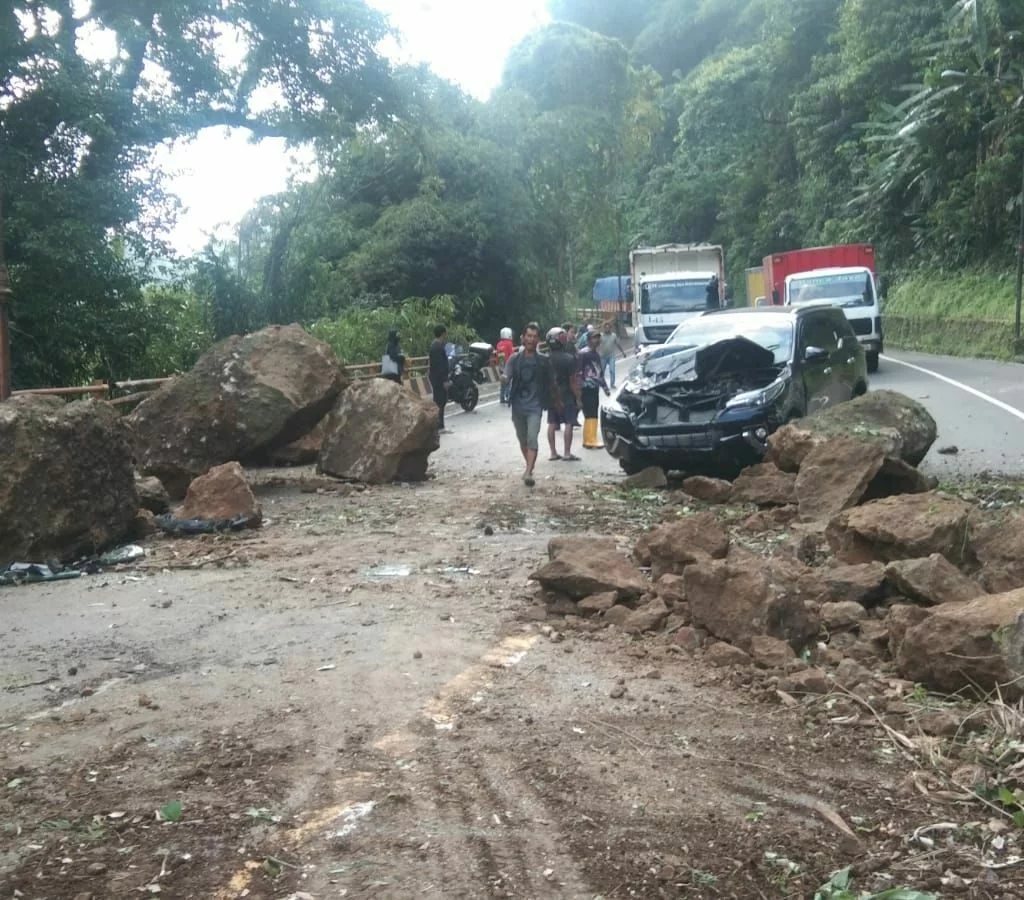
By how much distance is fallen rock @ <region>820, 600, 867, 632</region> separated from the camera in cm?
636

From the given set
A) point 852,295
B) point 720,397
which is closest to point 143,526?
point 720,397

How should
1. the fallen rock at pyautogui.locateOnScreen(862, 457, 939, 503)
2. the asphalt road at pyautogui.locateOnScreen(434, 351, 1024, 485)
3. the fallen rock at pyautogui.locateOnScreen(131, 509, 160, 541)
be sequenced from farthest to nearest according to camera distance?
the asphalt road at pyautogui.locateOnScreen(434, 351, 1024, 485) < the fallen rock at pyautogui.locateOnScreen(131, 509, 160, 541) < the fallen rock at pyautogui.locateOnScreen(862, 457, 939, 503)

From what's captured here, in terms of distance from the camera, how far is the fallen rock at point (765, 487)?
1060 centimetres

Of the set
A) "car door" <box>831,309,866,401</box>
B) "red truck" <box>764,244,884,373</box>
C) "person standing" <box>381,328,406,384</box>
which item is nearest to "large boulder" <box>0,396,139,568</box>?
"car door" <box>831,309,866,401</box>

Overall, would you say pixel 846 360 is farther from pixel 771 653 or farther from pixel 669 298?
pixel 669 298

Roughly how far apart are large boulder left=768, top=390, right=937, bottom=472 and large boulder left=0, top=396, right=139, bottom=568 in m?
5.72

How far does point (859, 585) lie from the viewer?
264 inches

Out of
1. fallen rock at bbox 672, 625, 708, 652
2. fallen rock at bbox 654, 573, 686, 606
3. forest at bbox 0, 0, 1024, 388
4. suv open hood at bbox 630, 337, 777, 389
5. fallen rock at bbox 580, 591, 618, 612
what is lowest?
fallen rock at bbox 672, 625, 708, 652

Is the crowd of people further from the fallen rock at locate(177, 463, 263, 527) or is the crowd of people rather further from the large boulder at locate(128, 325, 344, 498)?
the fallen rock at locate(177, 463, 263, 527)

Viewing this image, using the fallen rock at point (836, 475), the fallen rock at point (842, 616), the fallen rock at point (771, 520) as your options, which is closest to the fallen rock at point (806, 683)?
the fallen rock at point (842, 616)

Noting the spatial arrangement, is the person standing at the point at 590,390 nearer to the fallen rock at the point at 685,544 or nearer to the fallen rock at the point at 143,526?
the fallen rock at the point at 143,526

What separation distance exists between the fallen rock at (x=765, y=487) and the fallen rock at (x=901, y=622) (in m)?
4.35

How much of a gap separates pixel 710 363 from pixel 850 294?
1766 centimetres

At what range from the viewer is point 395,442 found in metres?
13.1
